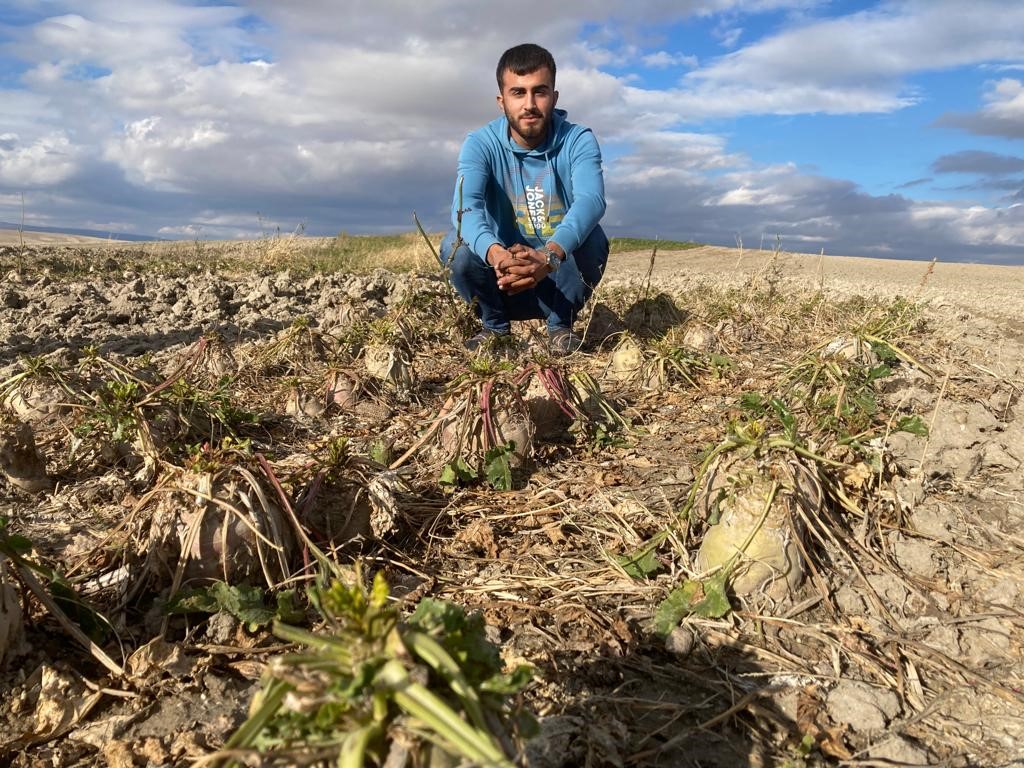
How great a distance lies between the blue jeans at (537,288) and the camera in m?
4.72

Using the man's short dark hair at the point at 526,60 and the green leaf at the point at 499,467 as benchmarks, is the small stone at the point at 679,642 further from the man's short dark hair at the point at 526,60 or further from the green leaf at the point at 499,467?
the man's short dark hair at the point at 526,60

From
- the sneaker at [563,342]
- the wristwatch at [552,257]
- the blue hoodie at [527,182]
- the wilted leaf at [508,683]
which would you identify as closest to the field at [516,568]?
the wilted leaf at [508,683]

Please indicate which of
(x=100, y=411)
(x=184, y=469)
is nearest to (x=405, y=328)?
(x=100, y=411)

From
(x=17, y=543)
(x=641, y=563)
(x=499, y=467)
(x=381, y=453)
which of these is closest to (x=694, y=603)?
(x=641, y=563)

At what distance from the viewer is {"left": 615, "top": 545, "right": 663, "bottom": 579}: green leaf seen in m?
2.04

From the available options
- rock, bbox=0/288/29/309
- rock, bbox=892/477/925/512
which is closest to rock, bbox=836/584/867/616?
rock, bbox=892/477/925/512

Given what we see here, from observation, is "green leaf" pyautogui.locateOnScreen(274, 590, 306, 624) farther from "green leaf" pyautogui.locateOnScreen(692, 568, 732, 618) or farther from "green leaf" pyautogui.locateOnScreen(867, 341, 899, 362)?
"green leaf" pyautogui.locateOnScreen(867, 341, 899, 362)

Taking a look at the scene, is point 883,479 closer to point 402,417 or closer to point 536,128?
point 402,417

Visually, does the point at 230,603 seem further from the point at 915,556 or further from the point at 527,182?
the point at 527,182

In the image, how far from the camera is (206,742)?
146 cm

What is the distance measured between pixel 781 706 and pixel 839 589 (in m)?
0.51

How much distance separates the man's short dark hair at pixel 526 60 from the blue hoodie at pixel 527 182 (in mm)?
387

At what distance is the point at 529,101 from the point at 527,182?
1.83ft

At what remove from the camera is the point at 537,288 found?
4949mm
